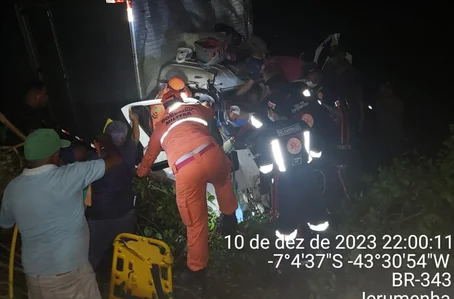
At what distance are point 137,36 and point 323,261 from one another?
2838 mm

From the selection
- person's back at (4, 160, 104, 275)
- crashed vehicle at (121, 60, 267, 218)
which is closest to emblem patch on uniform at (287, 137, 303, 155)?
crashed vehicle at (121, 60, 267, 218)

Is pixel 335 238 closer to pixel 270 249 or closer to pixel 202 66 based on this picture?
pixel 270 249

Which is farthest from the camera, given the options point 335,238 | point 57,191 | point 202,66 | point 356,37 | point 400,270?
point 356,37

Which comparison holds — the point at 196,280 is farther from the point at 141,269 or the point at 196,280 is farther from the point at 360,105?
the point at 360,105

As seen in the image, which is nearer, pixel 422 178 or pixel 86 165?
pixel 86 165

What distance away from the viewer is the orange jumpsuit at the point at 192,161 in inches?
150

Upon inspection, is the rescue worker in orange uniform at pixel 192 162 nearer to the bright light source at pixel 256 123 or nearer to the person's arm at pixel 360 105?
the bright light source at pixel 256 123

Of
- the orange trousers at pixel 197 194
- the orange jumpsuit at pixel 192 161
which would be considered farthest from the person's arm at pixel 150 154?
the orange trousers at pixel 197 194

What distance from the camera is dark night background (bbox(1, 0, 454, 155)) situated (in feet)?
23.7

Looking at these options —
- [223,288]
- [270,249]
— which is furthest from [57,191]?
[270,249]

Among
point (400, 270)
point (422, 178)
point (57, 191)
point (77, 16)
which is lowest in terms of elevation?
point (400, 270)

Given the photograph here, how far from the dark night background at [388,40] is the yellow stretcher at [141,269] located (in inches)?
177

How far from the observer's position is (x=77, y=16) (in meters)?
4.33

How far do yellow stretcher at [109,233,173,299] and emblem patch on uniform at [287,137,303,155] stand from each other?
1.38 m
